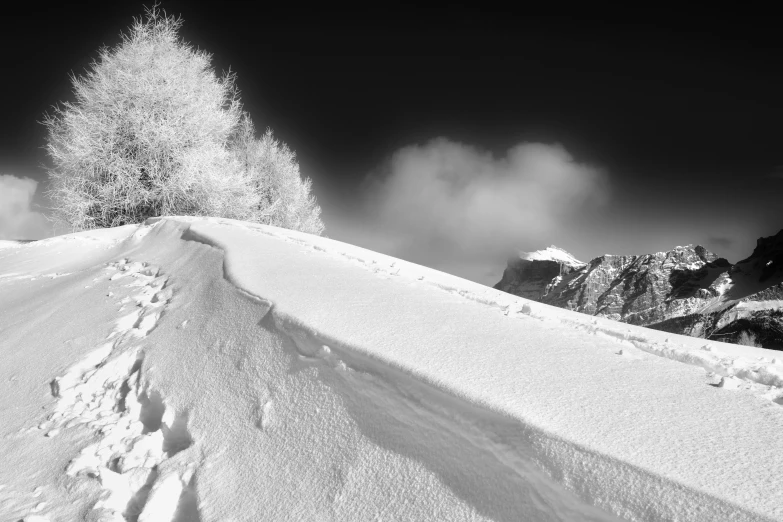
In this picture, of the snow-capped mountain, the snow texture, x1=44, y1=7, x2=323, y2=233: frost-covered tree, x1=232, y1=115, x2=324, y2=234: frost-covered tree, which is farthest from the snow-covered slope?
the snow texture

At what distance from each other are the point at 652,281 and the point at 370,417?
523 ft

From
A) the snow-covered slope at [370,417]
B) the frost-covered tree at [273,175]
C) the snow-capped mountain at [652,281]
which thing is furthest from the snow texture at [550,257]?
the snow-covered slope at [370,417]

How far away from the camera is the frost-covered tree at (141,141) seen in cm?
1226

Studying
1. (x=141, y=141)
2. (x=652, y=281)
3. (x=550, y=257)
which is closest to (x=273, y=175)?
(x=141, y=141)

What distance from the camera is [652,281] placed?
13625 cm

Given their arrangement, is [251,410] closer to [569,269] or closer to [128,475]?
[128,475]

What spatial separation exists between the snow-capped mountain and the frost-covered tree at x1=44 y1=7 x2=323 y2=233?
6163 cm

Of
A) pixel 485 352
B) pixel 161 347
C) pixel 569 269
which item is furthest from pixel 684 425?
pixel 569 269

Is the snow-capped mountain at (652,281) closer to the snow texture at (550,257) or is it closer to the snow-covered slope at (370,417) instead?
the snow texture at (550,257)

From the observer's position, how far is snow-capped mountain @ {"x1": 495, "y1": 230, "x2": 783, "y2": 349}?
95.1 metres

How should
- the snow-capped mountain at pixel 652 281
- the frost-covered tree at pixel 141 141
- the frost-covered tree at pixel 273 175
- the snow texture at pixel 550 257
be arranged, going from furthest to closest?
the snow texture at pixel 550 257 < the snow-capped mountain at pixel 652 281 < the frost-covered tree at pixel 273 175 < the frost-covered tree at pixel 141 141

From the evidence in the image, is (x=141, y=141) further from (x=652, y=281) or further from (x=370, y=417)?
(x=652, y=281)

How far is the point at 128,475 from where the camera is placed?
206cm

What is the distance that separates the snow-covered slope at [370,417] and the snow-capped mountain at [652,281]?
64.1 meters
